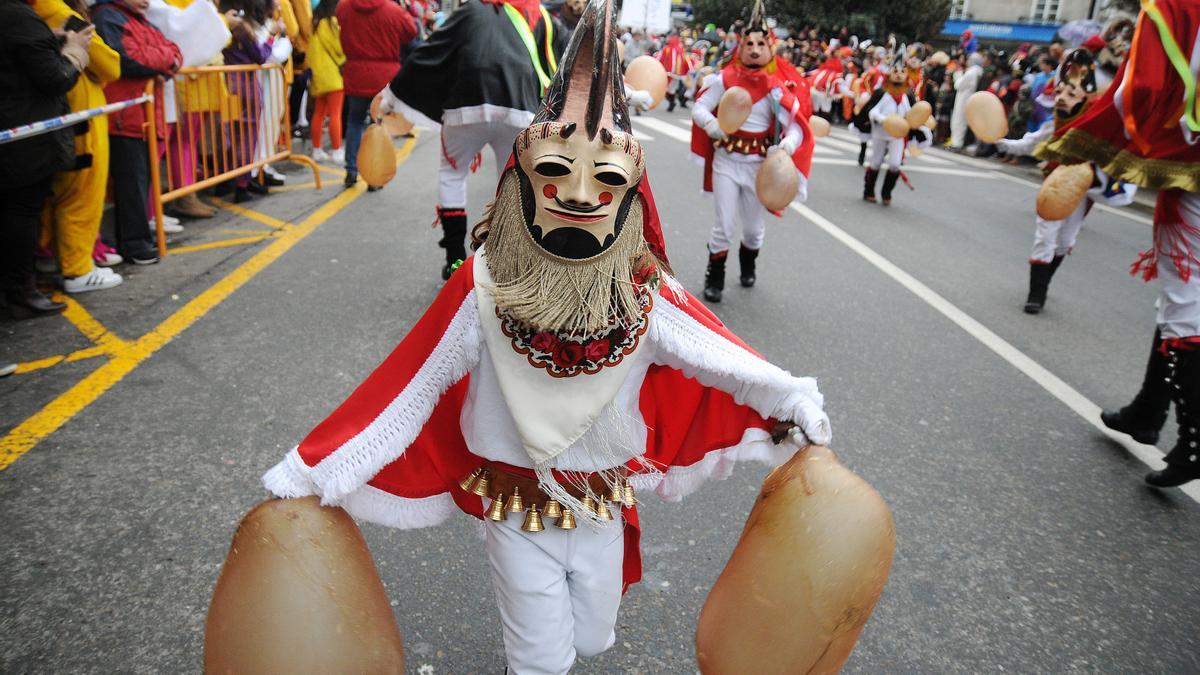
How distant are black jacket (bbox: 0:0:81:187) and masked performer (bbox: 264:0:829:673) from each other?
3368mm

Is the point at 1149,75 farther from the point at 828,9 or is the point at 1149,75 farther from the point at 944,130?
the point at 828,9

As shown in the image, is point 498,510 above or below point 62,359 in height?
above

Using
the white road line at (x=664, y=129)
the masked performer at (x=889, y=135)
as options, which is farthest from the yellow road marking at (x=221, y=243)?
the white road line at (x=664, y=129)

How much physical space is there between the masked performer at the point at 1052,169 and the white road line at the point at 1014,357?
63 centimetres

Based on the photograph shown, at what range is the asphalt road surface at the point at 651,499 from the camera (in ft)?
7.97

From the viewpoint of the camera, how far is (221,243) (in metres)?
6.04

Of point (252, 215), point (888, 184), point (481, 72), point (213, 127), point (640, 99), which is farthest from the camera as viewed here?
point (888, 184)

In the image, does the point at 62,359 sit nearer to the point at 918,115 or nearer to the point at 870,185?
the point at 918,115

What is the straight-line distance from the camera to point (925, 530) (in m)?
3.07

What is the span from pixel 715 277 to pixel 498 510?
3848 millimetres

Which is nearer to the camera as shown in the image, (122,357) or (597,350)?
(597,350)

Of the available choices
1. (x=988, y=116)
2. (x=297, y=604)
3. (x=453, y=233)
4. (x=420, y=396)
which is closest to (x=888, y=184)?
(x=988, y=116)

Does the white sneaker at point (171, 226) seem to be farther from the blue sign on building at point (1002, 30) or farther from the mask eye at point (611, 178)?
the blue sign on building at point (1002, 30)

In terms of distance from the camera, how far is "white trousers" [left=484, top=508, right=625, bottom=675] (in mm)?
1828
